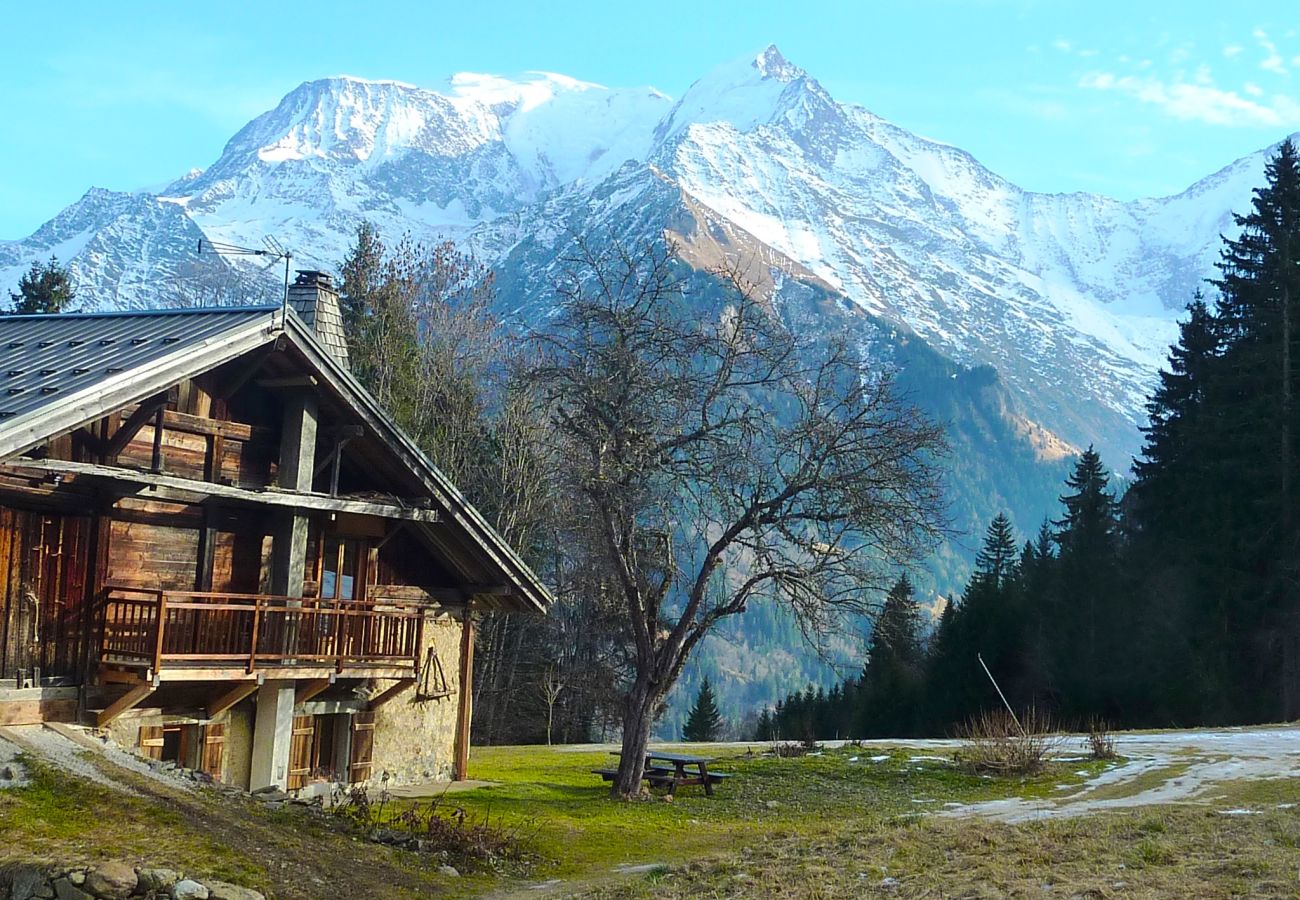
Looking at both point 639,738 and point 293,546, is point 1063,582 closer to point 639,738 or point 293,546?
point 639,738

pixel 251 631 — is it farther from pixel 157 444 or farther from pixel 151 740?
pixel 157 444

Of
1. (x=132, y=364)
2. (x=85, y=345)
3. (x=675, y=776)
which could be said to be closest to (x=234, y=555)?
(x=85, y=345)

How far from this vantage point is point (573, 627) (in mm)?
53125

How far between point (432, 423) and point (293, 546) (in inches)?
1095

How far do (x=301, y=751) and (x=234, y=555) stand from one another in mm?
3277

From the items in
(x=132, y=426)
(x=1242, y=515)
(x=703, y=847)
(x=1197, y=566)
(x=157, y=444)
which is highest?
(x=1242, y=515)

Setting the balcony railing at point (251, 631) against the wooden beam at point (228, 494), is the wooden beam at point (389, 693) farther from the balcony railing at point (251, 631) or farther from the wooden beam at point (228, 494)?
the wooden beam at point (228, 494)

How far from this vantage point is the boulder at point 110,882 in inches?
456

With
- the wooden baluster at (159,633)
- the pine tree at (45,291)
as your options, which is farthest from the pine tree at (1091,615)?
the pine tree at (45,291)

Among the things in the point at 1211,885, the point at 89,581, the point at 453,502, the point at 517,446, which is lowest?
the point at 1211,885

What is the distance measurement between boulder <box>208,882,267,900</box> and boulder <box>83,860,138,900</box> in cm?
65

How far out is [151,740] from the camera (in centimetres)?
1848

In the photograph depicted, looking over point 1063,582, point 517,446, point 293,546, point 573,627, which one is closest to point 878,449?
point 293,546

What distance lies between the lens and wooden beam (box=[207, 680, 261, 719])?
735 inches
